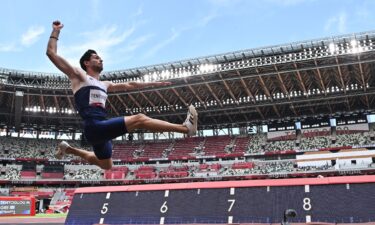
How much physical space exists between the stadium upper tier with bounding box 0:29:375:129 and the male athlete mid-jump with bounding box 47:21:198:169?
135 feet

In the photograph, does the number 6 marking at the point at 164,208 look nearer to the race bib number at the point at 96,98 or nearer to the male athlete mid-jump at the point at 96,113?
the male athlete mid-jump at the point at 96,113

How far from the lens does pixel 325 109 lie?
58.0 meters

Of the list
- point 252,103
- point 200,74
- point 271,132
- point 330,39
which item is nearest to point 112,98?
point 200,74

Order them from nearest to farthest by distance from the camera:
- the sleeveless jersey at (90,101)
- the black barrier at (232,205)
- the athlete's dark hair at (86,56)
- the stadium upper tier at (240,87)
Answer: the sleeveless jersey at (90,101), the athlete's dark hair at (86,56), the black barrier at (232,205), the stadium upper tier at (240,87)

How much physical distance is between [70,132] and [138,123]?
7038cm

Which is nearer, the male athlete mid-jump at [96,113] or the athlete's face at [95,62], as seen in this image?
the male athlete mid-jump at [96,113]

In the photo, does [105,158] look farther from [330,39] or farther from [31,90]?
[31,90]

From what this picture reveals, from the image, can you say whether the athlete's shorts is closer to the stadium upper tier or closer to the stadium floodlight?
the stadium upper tier

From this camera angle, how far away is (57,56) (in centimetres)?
530

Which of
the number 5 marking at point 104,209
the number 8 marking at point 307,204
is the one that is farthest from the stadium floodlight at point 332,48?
the number 5 marking at point 104,209

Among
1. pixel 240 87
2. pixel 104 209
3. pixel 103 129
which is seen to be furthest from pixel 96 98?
pixel 240 87

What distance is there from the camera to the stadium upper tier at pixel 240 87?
146ft

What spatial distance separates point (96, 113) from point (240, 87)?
1920 inches

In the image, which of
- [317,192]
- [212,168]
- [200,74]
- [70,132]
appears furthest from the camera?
[70,132]
